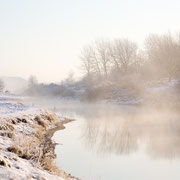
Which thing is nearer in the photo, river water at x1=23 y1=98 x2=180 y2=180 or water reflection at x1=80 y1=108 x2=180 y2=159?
river water at x1=23 y1=98 x2=180 y2=180

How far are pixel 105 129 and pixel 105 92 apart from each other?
2819 cm

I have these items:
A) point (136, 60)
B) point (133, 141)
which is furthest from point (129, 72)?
point (133, 141)

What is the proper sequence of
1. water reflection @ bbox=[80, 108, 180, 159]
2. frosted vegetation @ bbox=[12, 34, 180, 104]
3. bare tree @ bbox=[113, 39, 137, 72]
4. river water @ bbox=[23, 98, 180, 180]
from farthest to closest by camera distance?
bare tree @ bbox=[113, 39, 137, 72]
frosted vegetation @ bbox=[12, 34, 180, 104]
water reflection @ bbox=[80, 108, 180, 159]
river water @ bbox=[23, 98, 180, 180]

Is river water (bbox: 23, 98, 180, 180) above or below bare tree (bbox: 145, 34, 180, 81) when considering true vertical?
below

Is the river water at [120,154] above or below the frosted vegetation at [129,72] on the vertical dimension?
below

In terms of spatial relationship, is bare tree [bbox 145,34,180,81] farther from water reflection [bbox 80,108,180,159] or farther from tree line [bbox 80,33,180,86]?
water reflection [bbox 80,108,180,159]

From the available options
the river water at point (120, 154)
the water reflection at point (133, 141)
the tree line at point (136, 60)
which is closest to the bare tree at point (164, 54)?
the tree line at point (136, 60)

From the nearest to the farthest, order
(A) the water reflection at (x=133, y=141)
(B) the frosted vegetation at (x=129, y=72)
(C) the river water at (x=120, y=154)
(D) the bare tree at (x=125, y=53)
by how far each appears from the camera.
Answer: (C) the river water at (x=120, y=154)
(A) the water reflection at (x=133, y=141)
(B) the frosted vegetation at (x=129, y=72)
(D) the bare tree at (x=125, y=53)

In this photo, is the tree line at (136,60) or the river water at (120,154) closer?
the river water at (120,154)

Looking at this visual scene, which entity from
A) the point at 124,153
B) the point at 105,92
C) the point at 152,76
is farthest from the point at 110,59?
the point at 124,153

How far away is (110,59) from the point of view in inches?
2394

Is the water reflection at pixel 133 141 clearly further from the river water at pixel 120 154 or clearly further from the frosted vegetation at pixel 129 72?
the frosted vegetation at pixel 129 72

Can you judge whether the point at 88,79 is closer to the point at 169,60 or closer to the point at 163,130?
the point at 169,60

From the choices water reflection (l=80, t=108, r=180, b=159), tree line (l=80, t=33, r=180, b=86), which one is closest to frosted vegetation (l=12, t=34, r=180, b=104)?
tree line (l=80, t=33, r=180, b=86)
